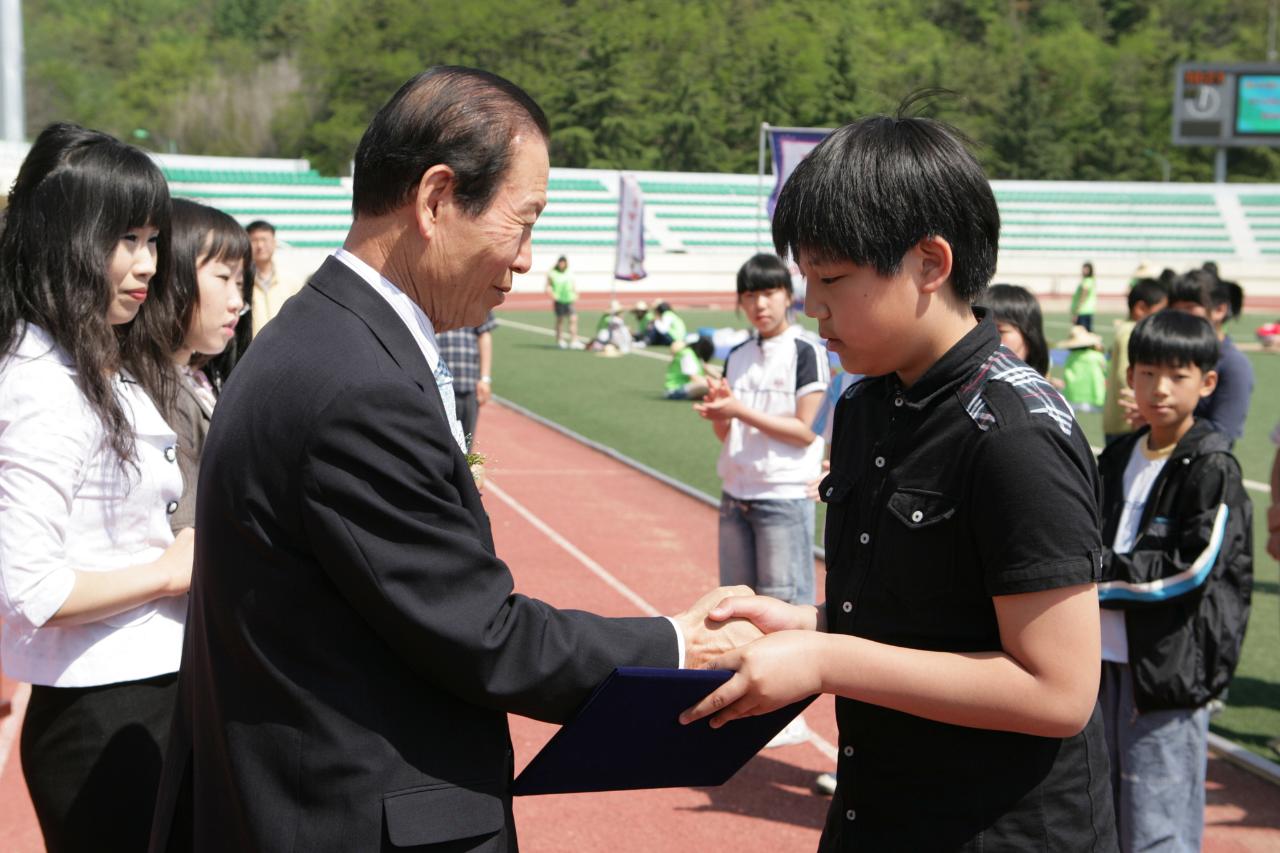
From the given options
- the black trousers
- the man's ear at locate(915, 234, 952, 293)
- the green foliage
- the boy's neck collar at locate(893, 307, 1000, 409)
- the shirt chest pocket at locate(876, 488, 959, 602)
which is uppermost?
the green foliage

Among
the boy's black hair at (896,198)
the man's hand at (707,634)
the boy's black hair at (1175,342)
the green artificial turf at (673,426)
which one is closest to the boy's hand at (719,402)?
the boy's black hair at (1175,342)

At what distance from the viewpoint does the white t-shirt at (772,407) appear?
5812 mm

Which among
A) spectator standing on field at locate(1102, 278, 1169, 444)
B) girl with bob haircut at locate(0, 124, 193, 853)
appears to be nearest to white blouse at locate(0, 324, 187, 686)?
girl with bob haircut at locate(0, 124, 193, 853)

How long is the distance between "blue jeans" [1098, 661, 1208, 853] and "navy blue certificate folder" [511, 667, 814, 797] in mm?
2003

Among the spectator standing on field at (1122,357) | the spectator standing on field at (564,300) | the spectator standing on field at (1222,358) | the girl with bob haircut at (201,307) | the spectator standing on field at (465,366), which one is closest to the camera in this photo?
the girl with bob haircut at (201,307)

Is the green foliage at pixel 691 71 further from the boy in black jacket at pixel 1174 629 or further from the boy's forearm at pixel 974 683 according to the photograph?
the boy's forearm at pixel 974 683

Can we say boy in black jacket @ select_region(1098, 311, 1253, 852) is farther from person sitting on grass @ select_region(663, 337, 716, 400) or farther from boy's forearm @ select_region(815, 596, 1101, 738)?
person sitting on grass @ select_region(663, 337, 716, 400)

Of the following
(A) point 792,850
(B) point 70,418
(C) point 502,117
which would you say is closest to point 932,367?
(C) point 502,117

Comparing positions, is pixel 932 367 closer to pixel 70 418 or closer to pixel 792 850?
pixel 70 418

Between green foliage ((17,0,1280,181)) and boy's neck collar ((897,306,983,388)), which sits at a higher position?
green foliage ((17,0,1280,181))

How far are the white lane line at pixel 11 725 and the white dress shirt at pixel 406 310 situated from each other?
4360 millimetres

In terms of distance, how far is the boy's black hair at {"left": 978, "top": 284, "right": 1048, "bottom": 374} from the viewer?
4.91 meters

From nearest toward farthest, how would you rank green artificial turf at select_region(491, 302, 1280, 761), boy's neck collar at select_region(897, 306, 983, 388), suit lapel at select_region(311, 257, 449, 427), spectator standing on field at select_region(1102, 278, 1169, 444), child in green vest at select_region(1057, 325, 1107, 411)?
suit lapel at select_region(311, 257, 449, 427) → boy's neck collar at select_region(897, 306, 983, 388) → green artificial turf at select_region(491, 302, 1280, 761) → spectator standing on field at select_region(1102, 278, 1169, 444) → child in green vest at select_region(1057, 325, 1107, 411)

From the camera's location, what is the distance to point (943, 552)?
6.61ft
